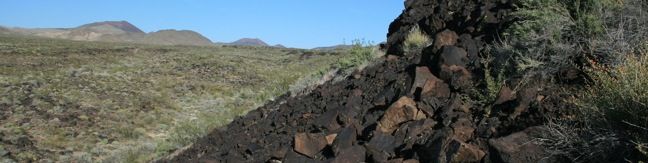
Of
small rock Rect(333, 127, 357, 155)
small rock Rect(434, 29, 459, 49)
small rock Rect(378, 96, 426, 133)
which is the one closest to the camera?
small rock Rect(333, 127, 357, 155)

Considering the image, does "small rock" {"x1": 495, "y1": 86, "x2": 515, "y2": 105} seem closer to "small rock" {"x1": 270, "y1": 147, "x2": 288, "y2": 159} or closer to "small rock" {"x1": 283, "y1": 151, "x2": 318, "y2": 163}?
"small rock" {"x1": 283, "y1": 151, "x2": 318, "y2": 163}

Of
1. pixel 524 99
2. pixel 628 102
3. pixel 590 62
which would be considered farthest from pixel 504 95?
pixel 628 102

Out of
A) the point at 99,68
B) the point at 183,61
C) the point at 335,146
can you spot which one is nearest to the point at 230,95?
the point at 99,68

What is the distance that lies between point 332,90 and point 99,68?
2122 centimetres

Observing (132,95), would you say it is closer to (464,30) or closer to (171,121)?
(171,121)

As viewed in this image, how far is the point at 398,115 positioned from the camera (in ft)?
22.9

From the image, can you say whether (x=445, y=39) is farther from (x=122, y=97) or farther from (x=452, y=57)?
(x=122, y=97)

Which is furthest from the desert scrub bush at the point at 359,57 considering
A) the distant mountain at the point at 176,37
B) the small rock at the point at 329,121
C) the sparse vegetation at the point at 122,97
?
the distant mountain at the point at 176,37

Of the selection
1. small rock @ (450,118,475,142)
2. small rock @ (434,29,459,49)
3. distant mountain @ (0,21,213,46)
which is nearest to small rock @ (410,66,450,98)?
small rock @ (434,29,459,49)

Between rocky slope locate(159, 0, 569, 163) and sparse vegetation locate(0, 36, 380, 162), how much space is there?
10.3ft

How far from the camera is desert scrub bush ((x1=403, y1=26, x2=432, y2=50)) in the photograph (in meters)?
11.0

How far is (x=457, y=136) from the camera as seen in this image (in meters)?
5.76

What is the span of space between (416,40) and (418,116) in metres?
4.40

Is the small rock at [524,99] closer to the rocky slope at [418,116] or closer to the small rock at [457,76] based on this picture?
the rocky slope at [418,116]
